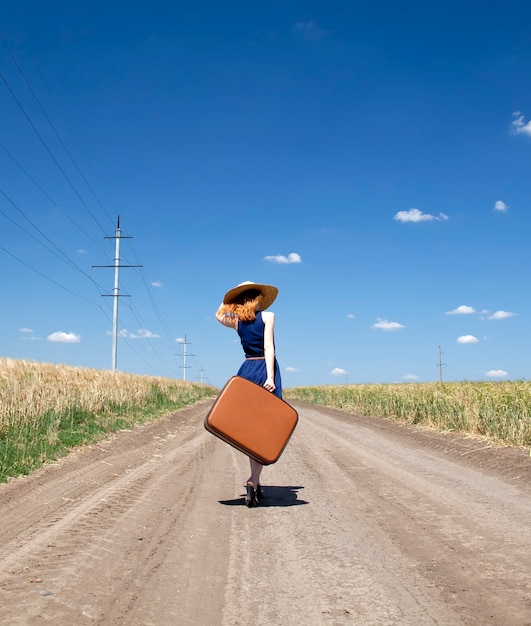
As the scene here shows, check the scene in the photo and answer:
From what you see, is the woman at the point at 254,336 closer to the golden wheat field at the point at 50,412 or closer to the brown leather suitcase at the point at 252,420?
the brown leather suitcase at the point at 252,420

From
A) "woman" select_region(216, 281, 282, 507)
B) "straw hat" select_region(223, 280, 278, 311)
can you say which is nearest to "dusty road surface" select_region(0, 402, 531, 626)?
"woman" select_region(216, 281, 282, 507)

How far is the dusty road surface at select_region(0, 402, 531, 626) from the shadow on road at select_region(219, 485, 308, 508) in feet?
0.12

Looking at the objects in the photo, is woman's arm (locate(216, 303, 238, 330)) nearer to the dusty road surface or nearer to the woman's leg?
the woman's leg

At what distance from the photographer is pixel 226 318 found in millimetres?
6230

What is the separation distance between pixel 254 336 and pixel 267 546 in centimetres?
227

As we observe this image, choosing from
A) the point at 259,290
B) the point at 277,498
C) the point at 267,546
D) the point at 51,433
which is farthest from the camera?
the point at 51,433

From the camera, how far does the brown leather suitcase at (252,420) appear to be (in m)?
5.61

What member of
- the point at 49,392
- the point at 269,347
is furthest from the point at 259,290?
the point at 49,392

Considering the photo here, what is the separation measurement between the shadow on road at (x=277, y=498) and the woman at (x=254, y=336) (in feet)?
0.52

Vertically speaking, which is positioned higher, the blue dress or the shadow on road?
the blue dress

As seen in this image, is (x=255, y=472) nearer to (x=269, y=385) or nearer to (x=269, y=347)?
(x=269, y=385)

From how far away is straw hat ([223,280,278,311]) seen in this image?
6066mm

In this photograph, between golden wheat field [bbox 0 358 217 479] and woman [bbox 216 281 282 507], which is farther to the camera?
golden wheat field [bbox 0 358 217 479]

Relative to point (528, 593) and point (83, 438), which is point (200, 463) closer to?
point (83, 438)
